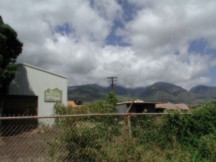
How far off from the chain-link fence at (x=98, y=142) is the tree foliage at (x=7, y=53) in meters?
13.1

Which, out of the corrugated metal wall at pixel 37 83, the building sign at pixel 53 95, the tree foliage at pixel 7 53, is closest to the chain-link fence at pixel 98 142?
the tree foliage at pixel 7 53

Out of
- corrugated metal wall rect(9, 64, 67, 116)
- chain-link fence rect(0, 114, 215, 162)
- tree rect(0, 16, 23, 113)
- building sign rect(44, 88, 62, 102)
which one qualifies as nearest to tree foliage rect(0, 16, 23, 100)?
tree rect(0, 16, 23, 113)

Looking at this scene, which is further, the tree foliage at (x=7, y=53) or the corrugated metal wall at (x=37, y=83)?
the corrugated metal wall at (x=37, y=83)

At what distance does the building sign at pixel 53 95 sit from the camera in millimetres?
27953

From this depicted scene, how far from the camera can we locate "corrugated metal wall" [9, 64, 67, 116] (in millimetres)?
26625

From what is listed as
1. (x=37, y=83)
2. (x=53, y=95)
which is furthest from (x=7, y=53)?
(x=53, y=95)

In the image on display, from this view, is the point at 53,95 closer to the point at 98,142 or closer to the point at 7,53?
the point at 7,53

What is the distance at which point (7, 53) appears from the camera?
23234 millimetres

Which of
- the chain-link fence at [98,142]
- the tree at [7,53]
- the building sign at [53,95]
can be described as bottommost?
the chain-link fence at [98,142]

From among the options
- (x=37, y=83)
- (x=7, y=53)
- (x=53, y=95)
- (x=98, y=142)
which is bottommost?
(x=98, y=142)

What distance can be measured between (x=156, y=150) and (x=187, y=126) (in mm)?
1936

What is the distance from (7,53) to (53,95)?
20.8ft

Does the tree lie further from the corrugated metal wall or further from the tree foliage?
the corrugated metal wall

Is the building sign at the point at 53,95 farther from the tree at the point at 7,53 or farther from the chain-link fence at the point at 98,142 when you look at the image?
the chain-link fence at the point at 98,142
